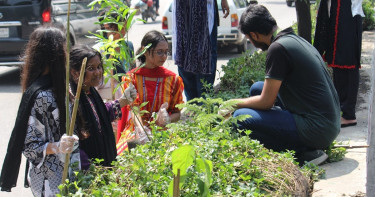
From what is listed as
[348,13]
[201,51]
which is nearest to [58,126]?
[201,51]

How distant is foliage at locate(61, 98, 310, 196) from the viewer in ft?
8.64

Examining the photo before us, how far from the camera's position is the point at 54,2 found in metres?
10.1

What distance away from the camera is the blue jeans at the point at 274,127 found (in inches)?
173

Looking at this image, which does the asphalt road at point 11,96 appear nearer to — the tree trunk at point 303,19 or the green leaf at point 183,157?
the tree trunk at point 303,19

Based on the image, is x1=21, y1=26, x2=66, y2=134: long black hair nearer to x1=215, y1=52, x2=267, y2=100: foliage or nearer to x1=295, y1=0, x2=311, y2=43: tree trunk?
x1=215, y1=52, x2=267, y2=100: foliage

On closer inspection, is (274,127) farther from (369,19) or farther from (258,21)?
(369,19)

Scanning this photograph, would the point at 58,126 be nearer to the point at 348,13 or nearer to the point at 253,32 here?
the point at 253,32

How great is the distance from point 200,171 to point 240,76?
4173 millimetres

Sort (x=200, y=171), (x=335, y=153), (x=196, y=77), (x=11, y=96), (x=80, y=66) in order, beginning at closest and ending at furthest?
1. (x=200, y=171)
2. (x=80, y=66)
3. (x=335, y=153)
4. (x=196, y=77)
5. (x=11, y=96)

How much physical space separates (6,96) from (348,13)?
5.76m

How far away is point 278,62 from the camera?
432 centimetres

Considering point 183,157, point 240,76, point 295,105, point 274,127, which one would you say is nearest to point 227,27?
point 240,76

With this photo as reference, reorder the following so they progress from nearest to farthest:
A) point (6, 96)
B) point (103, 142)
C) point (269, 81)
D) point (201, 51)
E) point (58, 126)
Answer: point (58, 126) < point (103, 142) < point (269, 81) < point (201, 51) < point (6, 96)

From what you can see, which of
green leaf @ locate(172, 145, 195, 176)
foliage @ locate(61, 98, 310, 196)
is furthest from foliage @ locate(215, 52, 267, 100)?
green leaf @ locate(172, 145, 195, 176)
